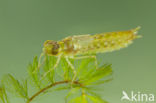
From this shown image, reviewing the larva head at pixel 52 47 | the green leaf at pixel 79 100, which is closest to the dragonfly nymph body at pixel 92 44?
the larva head at pixel 52 47

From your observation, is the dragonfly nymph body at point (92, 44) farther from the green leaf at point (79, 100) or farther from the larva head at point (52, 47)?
the green leaf at point (79, 100)

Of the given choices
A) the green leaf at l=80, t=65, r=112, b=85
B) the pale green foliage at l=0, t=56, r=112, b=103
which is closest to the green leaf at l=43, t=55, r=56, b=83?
the pale green foliage at l=0, t=56, r=112, b=103

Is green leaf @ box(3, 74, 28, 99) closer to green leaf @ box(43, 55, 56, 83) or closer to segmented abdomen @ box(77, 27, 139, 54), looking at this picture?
green leaf @ box(43, 55, 56, 83)

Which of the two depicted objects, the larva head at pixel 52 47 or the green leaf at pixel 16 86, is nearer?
the larva head at pixel 52 47

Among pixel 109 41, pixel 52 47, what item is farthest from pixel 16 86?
pixel 109 41

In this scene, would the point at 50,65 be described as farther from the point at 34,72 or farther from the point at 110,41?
the point at 110,41

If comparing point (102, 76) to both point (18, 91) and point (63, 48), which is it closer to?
Answer: point (63, 48)

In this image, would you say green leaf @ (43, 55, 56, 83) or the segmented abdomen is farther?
green leaf @ (43, 55, 56, 83)

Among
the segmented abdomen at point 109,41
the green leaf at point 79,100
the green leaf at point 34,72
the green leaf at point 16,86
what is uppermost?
the segmented abdomen at point 109,41
